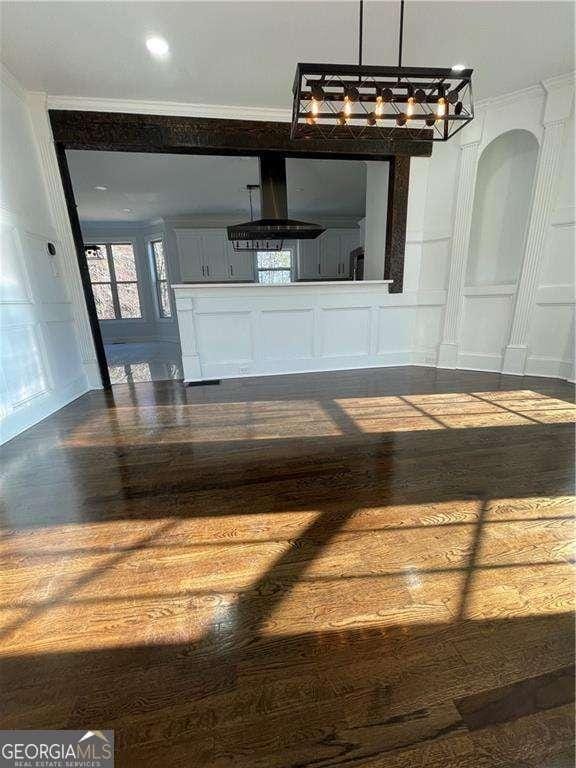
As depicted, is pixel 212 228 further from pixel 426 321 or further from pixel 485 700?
pixel 485 700

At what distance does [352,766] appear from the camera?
79 centimetres

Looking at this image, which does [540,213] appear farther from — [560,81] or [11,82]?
[11,82]

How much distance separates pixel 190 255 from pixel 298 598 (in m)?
8.07

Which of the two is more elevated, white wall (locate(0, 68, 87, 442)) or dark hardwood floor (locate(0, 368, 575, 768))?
white wall (locate(0, 68, 87, 442))

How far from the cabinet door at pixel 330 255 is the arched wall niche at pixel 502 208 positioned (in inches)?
174

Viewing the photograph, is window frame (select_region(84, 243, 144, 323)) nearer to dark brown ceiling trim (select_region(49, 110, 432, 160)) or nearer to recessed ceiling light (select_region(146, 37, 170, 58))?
dark brown ceiling trim (select_region(49, 110, 432, 160))

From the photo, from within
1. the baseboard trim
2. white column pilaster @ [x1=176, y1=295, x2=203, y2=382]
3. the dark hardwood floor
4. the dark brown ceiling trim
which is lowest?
the dark hardwood floor

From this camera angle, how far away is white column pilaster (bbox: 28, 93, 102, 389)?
3331mm

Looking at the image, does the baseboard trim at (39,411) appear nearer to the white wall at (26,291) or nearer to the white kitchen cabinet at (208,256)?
the white wall at (26,291)

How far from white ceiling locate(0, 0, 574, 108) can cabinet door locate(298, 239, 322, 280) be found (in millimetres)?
5090

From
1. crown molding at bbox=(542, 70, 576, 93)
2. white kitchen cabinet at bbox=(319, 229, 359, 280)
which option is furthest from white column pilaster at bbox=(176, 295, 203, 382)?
white kitchen cabinet at bbox=(319, 229, 359, 280)

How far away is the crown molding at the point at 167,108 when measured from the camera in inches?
131

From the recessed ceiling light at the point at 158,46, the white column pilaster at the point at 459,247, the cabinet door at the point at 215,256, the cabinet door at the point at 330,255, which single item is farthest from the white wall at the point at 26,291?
the cabinet door at the point at 330,255

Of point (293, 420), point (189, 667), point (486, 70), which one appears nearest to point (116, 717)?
point (189, 667)
